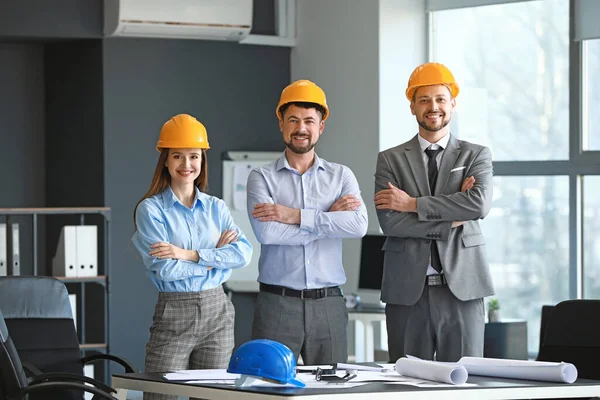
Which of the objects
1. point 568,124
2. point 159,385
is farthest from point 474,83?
point 159,385

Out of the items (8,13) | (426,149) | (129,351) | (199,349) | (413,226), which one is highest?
(8,13)

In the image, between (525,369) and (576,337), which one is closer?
(525,369)

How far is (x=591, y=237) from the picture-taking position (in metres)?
6.80

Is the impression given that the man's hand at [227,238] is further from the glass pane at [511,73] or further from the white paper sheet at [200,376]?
the glass pane at [511,73]

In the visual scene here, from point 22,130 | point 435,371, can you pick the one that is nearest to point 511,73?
point 22,130

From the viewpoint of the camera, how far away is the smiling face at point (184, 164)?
14.2 ft

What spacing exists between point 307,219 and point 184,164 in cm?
58

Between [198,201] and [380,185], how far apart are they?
2.73ft

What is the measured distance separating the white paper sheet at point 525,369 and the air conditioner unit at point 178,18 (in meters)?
4.37

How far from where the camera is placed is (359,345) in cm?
722

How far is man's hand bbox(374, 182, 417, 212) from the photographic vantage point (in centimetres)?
438

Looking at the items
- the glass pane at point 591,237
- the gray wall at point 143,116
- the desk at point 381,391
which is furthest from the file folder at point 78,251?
the glass pane at point 591,237

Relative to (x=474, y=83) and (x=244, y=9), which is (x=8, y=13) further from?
(x=474, y=83)

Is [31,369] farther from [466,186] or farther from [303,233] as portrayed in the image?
[466,186]
